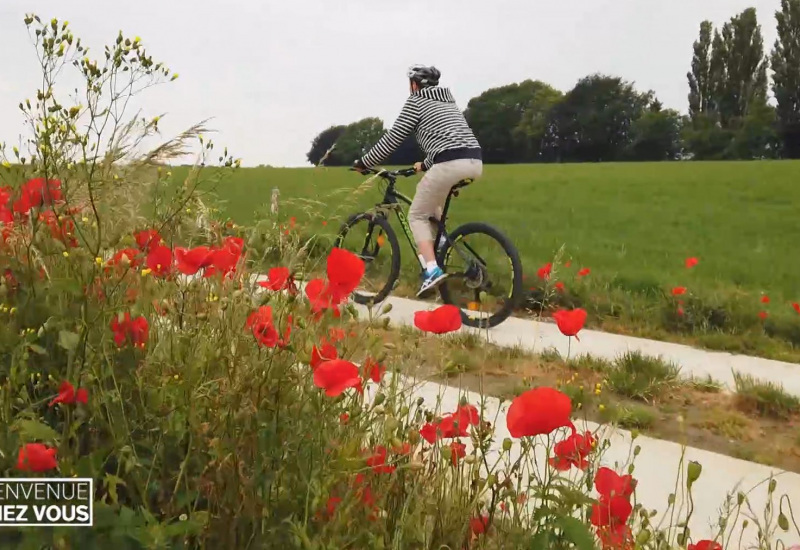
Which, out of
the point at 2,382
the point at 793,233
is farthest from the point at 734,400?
the point at 793,233

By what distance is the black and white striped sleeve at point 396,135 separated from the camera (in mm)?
5035

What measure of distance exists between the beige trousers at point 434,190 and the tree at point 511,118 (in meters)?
52.6

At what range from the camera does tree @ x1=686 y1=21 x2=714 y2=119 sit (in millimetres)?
52719

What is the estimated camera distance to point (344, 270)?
138 cm

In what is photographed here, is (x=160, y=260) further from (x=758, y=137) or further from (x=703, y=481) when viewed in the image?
(x=758, y=137)

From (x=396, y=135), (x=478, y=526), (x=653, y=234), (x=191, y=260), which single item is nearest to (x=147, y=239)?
(x=191, y=260)

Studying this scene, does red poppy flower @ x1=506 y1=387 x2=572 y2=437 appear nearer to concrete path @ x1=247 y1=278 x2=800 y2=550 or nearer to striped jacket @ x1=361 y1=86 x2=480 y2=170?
concrete path @ x1=247 y1=278 x2=800 y2=550

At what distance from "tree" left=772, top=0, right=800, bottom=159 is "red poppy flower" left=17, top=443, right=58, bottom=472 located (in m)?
53.3

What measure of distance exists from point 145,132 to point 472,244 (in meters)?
3.37

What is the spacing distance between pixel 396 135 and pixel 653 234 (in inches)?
250

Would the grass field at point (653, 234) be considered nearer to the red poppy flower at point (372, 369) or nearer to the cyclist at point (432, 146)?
the red poppy flower at point (372, 369)

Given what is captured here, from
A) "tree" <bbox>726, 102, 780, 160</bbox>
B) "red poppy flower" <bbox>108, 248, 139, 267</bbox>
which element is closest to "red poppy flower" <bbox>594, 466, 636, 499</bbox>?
"red poppy flower" <bbox>108, 248, 139, 267</bbox>

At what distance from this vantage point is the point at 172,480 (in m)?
1.37

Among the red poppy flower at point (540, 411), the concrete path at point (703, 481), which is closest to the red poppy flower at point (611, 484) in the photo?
the red poppy flower at point (540, 411)
